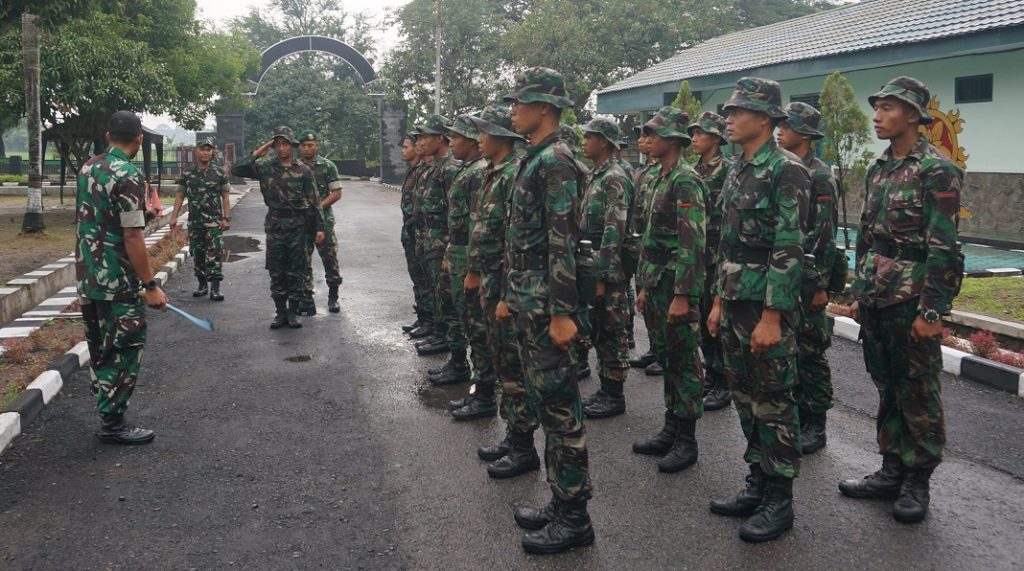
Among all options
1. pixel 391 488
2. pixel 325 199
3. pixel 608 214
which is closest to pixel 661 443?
pixel 608 214

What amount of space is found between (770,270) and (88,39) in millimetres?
17312

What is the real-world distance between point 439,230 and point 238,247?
9.23m

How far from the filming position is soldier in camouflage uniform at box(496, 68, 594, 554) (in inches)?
132

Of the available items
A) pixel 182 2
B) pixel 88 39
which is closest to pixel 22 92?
pixel 88 39

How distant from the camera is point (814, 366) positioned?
4727 mm

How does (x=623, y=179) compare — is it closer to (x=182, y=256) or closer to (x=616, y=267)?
(x=616, y=267)

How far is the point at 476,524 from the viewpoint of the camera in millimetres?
3723

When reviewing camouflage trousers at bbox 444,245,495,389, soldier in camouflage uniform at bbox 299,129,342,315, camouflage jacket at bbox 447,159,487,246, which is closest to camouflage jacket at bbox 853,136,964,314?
camouflage trousers at bbox 444,245,495,389

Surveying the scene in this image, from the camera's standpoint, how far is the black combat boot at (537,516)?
3.59m

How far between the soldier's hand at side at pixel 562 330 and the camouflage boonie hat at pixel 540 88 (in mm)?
984

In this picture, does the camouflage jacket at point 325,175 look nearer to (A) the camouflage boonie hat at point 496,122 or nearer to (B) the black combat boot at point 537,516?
(A) the camouflage boonie hat at point 496,122

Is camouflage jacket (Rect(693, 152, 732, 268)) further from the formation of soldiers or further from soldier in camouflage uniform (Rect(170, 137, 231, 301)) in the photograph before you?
soldier in camouflage uniform (Rect(170, 137, 231, 301))

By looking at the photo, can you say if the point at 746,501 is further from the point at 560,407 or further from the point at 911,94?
the point at 911,94

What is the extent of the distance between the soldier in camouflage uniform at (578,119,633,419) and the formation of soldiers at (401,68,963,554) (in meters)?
0.06
